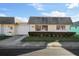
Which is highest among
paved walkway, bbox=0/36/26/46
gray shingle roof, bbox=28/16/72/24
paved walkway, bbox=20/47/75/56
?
gray shingle roof, bbox=28/16/72/24

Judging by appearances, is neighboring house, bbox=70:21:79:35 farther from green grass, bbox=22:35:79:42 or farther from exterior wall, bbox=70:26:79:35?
green grass, bbox=22:35:79:42

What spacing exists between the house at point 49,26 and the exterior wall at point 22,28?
6 cm

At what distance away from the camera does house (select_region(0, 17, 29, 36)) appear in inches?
178

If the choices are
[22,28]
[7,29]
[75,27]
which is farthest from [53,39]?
[7,29]

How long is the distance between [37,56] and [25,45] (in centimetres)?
30

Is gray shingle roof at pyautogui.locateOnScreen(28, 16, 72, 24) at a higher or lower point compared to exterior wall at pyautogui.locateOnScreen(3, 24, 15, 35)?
higher

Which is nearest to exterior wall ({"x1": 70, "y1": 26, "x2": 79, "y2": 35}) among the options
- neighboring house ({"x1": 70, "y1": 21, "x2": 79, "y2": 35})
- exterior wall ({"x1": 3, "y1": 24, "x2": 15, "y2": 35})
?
neighboring house ({"x1": 70, "y1": 21, "x2": 79, "y2": 35})

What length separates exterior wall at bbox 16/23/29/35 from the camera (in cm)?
454

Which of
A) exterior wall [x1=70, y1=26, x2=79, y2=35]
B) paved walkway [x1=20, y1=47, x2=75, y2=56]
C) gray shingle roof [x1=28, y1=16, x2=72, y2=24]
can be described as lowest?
paved walkway [x1=20, y1=47, x2=75, y2=56]

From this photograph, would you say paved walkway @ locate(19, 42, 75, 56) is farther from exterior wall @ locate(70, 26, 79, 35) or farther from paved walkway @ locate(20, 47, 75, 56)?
exterior wall @ locate(70, 26, 79, 35)

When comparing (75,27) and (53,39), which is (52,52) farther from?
(75,27)

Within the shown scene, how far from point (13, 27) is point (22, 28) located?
175mm

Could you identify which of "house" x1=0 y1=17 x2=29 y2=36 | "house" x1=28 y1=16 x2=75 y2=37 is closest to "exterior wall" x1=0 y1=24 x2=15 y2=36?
"house" x1=0 y1=17 x2=29 y2=36

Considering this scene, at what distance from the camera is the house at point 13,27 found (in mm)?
4531
